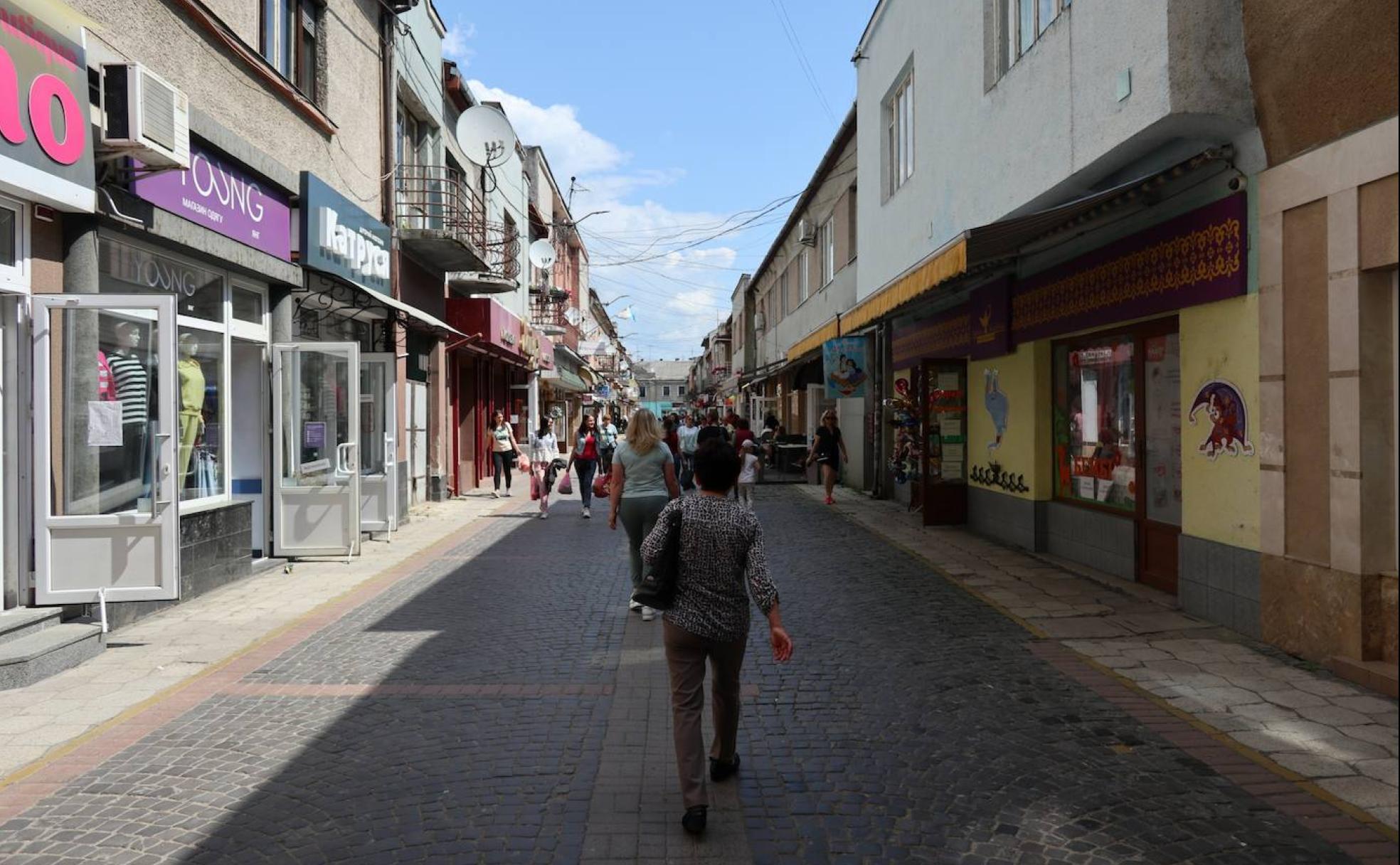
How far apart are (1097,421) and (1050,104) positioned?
124 inches

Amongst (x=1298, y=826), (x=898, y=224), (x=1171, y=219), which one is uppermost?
(x=898, y=224)

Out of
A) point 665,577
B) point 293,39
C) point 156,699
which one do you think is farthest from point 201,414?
point 665,577

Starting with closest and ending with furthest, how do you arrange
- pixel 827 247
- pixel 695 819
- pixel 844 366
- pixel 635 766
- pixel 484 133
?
pixel 695 819, pixel 635 766, pixel 484 133, pixel 844 366, pixel 827 247

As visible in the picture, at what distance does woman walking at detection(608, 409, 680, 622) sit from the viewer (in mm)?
7492

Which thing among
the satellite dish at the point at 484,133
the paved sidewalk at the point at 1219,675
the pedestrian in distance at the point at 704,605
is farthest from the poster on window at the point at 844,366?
the pedestrian in distance at the point at 704,605

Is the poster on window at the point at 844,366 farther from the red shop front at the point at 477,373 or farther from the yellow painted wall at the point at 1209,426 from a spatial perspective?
the yellow painted wall at the point at 1209,426

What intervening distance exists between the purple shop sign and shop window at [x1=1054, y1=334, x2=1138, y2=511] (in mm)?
8276

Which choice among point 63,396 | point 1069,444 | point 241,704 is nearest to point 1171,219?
point 1069,444

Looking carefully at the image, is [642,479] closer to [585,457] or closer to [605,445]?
[585,457]

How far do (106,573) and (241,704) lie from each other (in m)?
2.13

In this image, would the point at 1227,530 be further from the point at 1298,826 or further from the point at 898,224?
the point at 898,224

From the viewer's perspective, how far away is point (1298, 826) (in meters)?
3.89

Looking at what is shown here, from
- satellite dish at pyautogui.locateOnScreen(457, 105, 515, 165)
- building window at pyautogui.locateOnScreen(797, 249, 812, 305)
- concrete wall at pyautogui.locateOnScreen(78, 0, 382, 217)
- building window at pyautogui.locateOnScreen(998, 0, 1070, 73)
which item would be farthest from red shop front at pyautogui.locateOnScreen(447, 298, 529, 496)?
building window at pyautogui.locateOnScreen(998, 0, 1070, 73)

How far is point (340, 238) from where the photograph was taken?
11.9m
